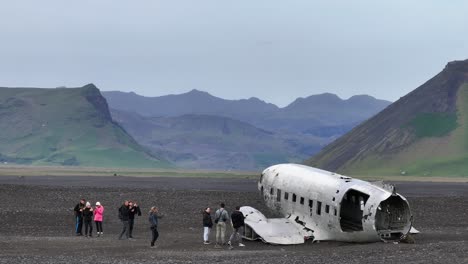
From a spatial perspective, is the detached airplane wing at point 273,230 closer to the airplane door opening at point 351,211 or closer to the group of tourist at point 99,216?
the airplane door opening at point 351,211

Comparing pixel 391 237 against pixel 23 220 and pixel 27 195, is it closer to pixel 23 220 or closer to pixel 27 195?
pixel 23 220

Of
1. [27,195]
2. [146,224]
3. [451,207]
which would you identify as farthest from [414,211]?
[27,195]

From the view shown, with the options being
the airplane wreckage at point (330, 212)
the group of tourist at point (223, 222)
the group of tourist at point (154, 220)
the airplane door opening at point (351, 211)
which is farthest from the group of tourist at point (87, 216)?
the airplane door opening at point (351, 211)

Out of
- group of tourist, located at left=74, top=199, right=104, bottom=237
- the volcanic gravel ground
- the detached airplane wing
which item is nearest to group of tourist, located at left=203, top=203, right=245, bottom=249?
the volcanic gravel ground

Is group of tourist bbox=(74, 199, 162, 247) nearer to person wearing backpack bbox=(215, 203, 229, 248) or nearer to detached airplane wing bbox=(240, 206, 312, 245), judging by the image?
person wearing backpack bbox=(215, 203, 229, 248)

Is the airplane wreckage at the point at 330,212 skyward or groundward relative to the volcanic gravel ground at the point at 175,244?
skyward

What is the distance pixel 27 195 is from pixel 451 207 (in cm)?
4595

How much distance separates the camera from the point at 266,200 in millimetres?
48688

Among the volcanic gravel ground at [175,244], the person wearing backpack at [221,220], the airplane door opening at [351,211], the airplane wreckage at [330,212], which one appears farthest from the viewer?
the airplane door opening at [351,211]

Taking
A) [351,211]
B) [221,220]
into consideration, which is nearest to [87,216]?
[221,220]

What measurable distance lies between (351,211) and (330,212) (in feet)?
6.56

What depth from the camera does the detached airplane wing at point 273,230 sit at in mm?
41344

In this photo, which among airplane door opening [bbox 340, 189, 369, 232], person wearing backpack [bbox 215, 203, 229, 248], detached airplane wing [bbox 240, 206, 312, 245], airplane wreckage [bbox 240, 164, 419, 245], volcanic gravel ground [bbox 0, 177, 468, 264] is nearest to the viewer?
volcanic gravel ground [bbox 0, 177, 468, 264]

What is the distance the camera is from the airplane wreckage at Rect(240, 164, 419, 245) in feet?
128
